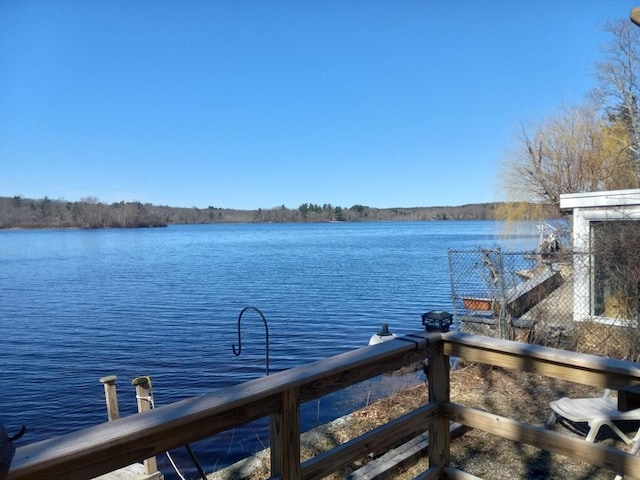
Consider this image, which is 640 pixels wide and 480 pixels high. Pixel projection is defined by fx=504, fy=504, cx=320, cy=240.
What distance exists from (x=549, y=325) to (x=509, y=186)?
16585mm

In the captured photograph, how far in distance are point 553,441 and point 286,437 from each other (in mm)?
1241

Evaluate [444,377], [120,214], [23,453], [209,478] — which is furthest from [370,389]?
[120,214]

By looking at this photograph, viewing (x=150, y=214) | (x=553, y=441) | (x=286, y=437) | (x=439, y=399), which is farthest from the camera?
(x=150, y=214)

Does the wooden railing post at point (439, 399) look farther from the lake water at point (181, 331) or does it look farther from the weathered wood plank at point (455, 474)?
the lake water at point (181, 331)

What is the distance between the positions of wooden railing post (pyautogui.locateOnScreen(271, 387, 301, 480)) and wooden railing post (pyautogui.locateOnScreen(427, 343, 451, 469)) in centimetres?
95

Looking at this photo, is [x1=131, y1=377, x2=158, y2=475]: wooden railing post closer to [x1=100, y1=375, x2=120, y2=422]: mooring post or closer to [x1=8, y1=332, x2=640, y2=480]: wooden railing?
[x1=100, y1=375, x2=120, y2=422]: mooring post

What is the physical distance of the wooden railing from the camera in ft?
Result: 4.63

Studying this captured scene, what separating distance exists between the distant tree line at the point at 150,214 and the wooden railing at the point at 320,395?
102 metres

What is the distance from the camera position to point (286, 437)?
201 cm

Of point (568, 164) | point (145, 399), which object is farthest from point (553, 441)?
point (568, 164)

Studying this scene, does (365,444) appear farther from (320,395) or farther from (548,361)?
(548,361)

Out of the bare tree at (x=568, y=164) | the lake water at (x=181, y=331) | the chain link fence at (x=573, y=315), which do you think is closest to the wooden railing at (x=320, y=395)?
the chain link fence at (x=573, y=315)

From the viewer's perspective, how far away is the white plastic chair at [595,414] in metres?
3.81

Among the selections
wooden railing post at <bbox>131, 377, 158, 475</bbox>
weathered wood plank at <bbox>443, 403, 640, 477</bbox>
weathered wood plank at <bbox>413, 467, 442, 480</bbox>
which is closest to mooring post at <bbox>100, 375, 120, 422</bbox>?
wooden railing post at <bbox>131, 377, 158, 475</bbox>
